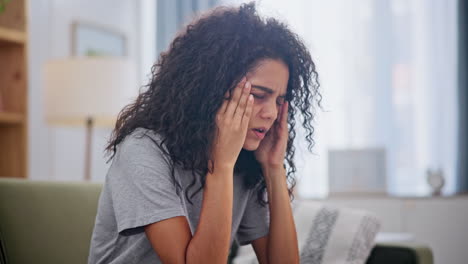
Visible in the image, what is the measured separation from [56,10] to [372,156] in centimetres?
207

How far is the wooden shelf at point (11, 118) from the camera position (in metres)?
2.79

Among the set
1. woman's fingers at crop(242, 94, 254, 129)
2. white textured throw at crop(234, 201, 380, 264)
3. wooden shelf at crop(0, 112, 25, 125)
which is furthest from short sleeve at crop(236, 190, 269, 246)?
wooden shelf at crop(0, 112, 25, 125)

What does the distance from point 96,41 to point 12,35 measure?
3.76ft

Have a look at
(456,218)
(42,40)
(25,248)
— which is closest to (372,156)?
(456,218)

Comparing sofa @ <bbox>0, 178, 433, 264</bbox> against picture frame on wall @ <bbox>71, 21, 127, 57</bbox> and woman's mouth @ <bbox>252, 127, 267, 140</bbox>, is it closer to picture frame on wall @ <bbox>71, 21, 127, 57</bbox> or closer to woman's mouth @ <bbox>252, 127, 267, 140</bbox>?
woman's mouth @ <bbox>252, 127, 267, 140</bbox>

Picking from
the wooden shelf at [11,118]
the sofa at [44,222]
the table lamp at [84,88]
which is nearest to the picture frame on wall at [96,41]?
the table lamp at [84,88]

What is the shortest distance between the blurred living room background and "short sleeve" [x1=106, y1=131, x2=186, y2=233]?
2.25 metres

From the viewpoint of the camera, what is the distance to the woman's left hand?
159 cm

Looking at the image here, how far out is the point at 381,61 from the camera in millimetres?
3928

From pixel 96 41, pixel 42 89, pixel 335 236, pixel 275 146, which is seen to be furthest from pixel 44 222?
pixel 96 41

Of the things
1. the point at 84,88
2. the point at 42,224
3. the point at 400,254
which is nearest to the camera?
the point at 42,224

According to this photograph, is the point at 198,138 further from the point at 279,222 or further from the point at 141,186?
the point at 279,222

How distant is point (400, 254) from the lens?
190 cm

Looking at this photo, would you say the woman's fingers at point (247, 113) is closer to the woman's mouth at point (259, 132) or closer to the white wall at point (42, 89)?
the woman's mouth at point (259, 132)
